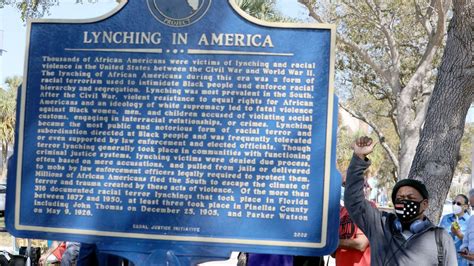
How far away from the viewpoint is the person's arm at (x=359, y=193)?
571 cm

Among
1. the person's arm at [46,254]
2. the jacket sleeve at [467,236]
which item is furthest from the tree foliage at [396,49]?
the person's arm at [46,254]

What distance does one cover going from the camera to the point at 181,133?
5785 mm

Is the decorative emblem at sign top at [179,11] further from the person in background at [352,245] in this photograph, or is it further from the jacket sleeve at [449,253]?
the person in background at [352,245]

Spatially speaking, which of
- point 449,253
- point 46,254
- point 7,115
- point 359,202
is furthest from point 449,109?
point 7,115

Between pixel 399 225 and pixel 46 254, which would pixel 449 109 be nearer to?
pixel 399 225

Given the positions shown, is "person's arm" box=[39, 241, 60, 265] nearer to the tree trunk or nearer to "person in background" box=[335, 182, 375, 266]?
"person in background" box=[335, 182, 375, 266]

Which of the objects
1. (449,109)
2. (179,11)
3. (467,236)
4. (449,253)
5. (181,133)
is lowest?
(467,236)

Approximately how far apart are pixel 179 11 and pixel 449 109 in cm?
419

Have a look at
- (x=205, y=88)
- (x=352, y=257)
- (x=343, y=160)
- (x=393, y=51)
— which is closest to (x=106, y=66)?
(x=205, y=88)

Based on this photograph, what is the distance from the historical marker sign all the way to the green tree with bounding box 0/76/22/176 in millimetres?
36657

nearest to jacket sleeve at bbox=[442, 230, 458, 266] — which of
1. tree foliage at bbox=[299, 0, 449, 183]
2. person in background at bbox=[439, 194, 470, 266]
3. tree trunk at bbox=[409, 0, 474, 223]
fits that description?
tree trunk at bbox=[409, 0, 474, 223]

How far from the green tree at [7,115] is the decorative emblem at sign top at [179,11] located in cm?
3686

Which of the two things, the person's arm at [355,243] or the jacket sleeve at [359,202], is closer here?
the jacket sleeve at [359,202]

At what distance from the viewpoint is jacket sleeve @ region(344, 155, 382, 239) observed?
5.73 metres
